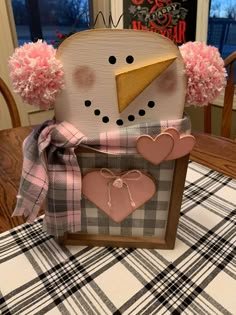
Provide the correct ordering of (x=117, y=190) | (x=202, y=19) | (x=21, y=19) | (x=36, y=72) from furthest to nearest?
(x=21, y=19)
(x=202, y=19)
(x=117, y=190)
(x=36, y=72)

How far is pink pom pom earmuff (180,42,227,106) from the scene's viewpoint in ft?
1.41

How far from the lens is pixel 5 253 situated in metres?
0.55

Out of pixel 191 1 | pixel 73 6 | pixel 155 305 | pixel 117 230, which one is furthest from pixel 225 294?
pixel 73 6

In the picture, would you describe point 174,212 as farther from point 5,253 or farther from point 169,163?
point 5,253

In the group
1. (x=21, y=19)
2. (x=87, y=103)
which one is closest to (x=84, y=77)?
(x=87, y=103)

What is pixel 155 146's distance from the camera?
453mm

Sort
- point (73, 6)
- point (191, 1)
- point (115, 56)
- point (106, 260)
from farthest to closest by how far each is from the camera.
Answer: point (73, 6) < point (191, 1) < point (106, 260) < point (115, 56)

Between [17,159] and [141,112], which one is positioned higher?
[141,112]

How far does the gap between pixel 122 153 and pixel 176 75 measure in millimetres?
A: 160

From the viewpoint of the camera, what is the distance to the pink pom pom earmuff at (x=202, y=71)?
0.43 meters

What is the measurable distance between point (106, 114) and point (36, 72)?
0.43 feet

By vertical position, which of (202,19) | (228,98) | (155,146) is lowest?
(228,98)

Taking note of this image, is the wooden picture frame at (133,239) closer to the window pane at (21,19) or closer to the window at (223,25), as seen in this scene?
the window at (223,25)

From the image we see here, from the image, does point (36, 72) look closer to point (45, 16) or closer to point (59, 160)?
point (59, 160)
